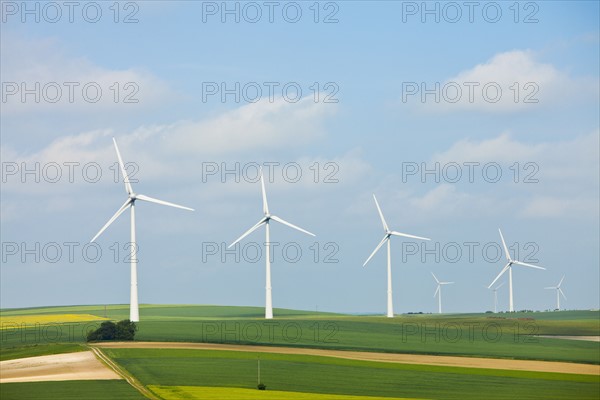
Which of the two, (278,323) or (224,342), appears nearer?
(224,342)

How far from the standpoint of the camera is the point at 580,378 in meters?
81.4

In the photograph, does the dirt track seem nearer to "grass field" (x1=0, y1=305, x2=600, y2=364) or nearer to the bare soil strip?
"grass field" (x1=0, y1=305, x2=600, y2=364)

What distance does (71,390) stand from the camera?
68875mm

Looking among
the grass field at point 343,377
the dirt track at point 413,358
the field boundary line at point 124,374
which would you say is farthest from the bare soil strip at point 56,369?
the dirt track at point 413,358

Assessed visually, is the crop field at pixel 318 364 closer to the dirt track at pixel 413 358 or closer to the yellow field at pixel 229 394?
the yellow field at pixel 229 394

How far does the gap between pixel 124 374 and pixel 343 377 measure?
1681 cm

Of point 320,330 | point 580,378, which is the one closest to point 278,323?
point 320,330

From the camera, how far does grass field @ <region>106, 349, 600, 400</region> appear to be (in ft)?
238

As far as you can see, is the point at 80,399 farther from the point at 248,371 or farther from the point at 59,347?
the point at 59,347

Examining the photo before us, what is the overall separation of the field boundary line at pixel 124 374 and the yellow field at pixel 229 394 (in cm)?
60

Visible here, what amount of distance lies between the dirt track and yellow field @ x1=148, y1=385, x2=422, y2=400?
2358 cm

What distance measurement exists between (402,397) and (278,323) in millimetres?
70464

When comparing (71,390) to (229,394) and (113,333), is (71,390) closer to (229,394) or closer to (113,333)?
(229,394)

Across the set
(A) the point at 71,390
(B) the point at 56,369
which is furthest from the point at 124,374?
(A) the point at 71,390
